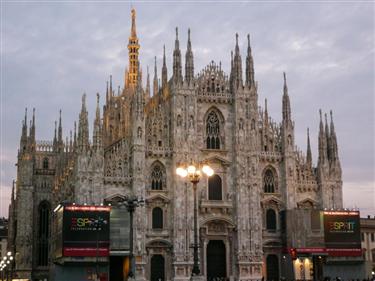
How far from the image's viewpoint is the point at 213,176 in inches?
2675

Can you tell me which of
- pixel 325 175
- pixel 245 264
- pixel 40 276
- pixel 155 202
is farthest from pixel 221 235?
pixel 40 276

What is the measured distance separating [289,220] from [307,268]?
19.4ft

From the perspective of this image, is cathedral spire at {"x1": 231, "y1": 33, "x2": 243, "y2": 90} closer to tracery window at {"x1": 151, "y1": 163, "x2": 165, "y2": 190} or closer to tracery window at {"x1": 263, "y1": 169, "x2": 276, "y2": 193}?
tracery window at {"x1": 263, "y1": 169, "x2": 276, "y2": 193}

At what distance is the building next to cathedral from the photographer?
6356 cm

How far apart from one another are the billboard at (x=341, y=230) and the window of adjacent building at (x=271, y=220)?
5402mm

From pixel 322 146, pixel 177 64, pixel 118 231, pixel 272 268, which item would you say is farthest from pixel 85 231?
pixel 322 146

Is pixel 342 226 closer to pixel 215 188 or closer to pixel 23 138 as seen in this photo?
pixel 215 188

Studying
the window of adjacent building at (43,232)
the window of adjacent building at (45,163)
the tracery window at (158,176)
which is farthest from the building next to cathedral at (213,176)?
the window of adjacent building at (45,163)

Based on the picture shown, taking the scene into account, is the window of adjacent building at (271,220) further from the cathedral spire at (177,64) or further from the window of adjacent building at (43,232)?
the window of adjacent building at (43,232)

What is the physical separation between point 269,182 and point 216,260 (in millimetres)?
10237

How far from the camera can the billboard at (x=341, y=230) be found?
66875 millimetres

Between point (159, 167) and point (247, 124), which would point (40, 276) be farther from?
point (247, 124)

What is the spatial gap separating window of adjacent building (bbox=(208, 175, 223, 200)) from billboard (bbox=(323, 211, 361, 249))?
36.4 feet

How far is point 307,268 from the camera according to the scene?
226ft
